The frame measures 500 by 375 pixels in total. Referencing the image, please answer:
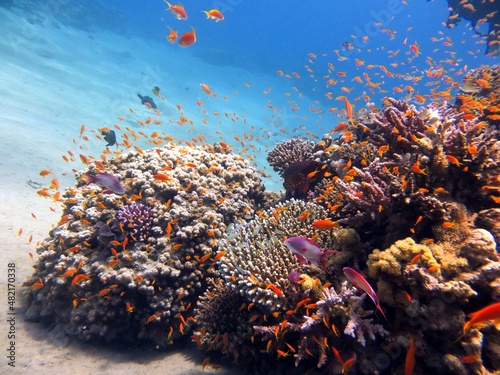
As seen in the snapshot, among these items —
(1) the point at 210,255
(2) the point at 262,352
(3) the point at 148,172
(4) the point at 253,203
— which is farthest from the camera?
(4) the point at 253,203

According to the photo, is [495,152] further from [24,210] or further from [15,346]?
[24,210]

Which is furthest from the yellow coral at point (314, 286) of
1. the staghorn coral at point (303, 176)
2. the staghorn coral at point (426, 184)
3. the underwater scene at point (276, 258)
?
the staghorn coral at point (303, 176)

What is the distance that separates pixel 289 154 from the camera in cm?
712

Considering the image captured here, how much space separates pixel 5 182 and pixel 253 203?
7.14 meters

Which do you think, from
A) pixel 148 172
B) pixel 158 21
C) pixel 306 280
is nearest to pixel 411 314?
pixel 306 280

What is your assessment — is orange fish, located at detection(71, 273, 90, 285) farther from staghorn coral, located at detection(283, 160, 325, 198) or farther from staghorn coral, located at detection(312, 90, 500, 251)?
staghorn coral, located at detection(283, 160, 325, 198)

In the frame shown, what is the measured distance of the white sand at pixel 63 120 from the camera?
425 centimetres

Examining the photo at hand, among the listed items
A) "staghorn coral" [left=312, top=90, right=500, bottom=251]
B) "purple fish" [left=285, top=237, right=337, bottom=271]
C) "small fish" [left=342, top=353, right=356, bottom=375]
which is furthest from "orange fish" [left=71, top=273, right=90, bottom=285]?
"staghorn coral" [left=312, top=90, right=500, bottom=251]

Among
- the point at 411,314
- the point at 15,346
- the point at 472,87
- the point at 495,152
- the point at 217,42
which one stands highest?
the point at 217,42

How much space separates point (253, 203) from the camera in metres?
6.39

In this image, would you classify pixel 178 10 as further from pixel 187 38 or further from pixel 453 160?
pixel 453 160

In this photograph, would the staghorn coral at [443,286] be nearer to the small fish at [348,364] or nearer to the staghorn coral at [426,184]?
the staghorn coral at [426,184]

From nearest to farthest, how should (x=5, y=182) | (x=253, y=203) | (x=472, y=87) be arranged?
(x=253, y=203), (x=472, y=87), (x=5, y=182)

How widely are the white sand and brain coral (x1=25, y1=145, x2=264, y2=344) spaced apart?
37 cm
